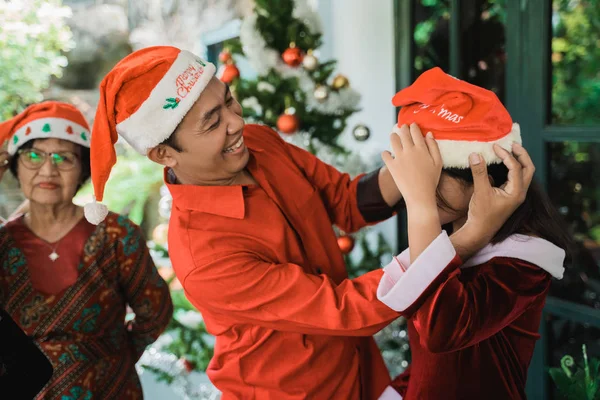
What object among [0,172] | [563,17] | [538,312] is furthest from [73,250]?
[563,17]

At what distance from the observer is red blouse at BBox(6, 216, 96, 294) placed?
5.68 feet

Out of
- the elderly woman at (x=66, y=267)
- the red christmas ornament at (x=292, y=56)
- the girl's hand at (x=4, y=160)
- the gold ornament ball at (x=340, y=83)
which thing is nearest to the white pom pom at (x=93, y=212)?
the elderly woman at (x=66, y=267)

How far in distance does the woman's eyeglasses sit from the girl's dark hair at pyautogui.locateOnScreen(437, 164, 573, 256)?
1107 millimetres

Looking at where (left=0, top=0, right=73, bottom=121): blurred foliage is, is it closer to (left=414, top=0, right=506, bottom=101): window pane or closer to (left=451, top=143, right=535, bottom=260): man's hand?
(left=414, top=0, right=506, bottom=101): window pane

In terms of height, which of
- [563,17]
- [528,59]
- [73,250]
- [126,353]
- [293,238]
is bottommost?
[126,353]

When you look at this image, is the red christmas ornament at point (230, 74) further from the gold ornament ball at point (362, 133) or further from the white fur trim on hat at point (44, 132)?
the white fur trim on hat at point (44, 132)

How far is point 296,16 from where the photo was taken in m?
2.55

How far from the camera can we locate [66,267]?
1.75 m

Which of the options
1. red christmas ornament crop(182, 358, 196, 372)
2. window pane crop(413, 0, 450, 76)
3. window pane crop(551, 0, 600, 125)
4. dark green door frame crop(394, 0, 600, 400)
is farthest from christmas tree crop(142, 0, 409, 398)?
window pane crop(551, 0, 600, 125)

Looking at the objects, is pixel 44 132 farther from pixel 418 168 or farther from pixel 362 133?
pixel 362 133

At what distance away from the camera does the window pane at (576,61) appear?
6.25 ft

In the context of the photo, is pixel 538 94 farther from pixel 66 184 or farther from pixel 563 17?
pixel 66 184

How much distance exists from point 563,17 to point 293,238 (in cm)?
122

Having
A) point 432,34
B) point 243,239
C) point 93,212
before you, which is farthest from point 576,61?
point 93,212
